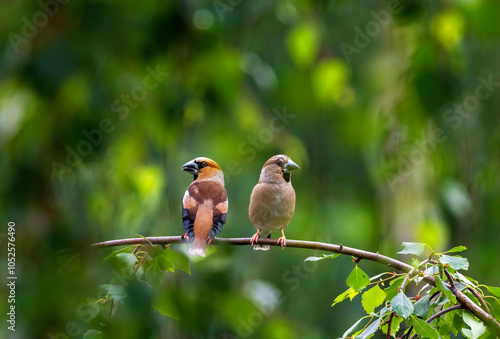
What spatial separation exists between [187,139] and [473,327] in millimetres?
3204

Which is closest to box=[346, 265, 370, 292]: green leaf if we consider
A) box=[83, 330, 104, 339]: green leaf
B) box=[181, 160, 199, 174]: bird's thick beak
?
box=[181, 160, 199, 174]: bird's thick beak

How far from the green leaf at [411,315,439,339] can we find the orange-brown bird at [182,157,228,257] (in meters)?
0.49

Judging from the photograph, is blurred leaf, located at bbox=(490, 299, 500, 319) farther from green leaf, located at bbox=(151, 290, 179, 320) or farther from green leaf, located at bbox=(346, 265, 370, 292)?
green leaf, located at bbox=(151, 290, 179, 320)

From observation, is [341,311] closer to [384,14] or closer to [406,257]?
[406,257]

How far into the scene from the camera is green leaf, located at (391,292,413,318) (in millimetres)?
1434

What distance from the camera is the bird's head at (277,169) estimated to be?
1.76 m

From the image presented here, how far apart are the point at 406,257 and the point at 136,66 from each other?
273 cm

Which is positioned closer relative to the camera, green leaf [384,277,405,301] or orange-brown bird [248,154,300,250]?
green leaf [384,277,405,301]

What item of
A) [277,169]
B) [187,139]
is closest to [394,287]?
[277,169]

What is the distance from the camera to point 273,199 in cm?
175

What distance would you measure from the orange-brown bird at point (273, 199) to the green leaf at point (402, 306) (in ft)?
1.28

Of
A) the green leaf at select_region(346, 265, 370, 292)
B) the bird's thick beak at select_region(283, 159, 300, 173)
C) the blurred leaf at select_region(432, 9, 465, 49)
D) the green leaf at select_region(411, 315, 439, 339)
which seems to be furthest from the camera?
the blurred leaf at select_region(432, 9, 465, 49)

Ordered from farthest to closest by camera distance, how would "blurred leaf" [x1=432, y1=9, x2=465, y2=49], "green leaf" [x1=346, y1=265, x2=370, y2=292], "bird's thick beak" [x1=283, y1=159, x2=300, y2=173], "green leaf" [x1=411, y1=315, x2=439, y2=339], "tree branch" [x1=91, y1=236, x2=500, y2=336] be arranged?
Result: 1. "blurred leaf" [x1=432, y1=9, x2=465, y2=49]
2. "bird's thick beak" [x1=283, y1=159, x2=300, y2=173]
3. "green leaf" [x1=346, y1=265, x2=370, y2=292]
4. "green leaf" [x1=411, y1=315, x2=439, y2=339]
5. "tree branch" [x1=91, y1=236, x2=500, y2=336]

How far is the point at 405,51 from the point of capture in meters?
4.69
